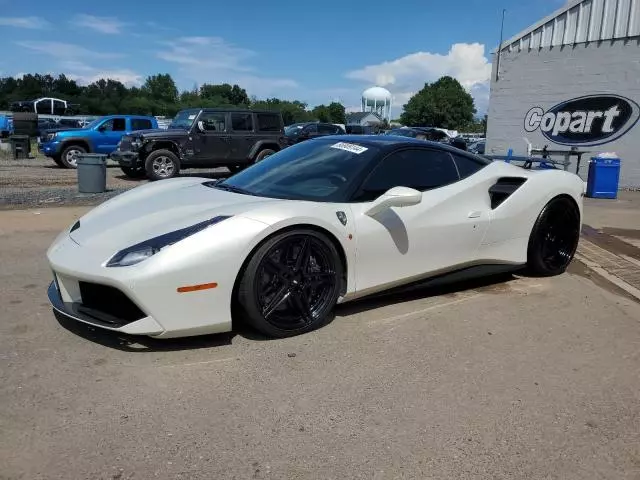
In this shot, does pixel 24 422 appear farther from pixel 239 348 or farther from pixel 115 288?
pixel 239 348

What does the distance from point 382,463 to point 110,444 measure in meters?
1.16

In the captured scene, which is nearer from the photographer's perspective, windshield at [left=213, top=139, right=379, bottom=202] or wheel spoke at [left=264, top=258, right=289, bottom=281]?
wheel spoke at [left=264, top=258, right=289, bottom=281]

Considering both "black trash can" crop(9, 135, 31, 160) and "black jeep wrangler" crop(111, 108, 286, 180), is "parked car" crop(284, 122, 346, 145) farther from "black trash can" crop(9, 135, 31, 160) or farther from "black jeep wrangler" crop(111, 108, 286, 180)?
"black trash can" crop(9, 135, 31, 160)

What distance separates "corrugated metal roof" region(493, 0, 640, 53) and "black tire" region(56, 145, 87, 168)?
41.4 feet

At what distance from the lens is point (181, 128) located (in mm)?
13984

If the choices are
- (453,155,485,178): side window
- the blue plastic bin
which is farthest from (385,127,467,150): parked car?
(453,155,485,178): side window

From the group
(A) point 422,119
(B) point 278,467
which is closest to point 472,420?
(B) point 278,467

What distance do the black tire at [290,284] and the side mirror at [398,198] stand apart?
1.48 ft

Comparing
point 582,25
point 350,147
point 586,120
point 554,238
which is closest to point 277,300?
point 350,147

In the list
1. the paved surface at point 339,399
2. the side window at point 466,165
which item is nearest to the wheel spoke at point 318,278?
the paved surface at point 339,399

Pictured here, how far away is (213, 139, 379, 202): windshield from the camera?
3.81 meters

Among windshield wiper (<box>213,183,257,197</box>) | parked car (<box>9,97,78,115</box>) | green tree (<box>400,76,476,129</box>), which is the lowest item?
windshield wiper (<box>213,183,257,197</box>)

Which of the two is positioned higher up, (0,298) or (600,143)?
(600,143)

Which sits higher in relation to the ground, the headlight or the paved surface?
the headlight
